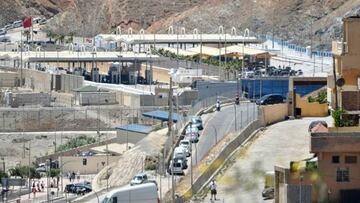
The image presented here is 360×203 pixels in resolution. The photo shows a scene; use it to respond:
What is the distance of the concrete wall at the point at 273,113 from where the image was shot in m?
39.8

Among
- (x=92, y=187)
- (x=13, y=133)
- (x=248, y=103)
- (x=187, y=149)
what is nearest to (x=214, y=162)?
(x=187, y=149)

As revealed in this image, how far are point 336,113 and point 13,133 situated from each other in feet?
103

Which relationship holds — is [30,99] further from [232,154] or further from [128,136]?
[232,154]

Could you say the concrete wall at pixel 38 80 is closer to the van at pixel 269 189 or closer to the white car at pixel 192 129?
the white car at pixel 192 129

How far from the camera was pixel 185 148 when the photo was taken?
→ 3794 centimetres

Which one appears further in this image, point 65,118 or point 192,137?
point 65,118

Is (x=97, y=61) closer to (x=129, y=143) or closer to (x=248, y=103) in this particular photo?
(x=129, y=143)

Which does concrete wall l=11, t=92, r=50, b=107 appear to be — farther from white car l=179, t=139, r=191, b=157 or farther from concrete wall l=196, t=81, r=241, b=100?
white car l=179, t=139, r=191, b=157

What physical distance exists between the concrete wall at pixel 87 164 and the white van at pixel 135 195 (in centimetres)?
1785

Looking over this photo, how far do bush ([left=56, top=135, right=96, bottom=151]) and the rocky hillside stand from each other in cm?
2462

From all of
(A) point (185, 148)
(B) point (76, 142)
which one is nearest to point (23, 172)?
(B) point (76, 142)

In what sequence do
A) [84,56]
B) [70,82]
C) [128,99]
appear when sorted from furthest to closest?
[84,56] → [70,82] → [128,99]

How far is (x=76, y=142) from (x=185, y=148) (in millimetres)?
16899

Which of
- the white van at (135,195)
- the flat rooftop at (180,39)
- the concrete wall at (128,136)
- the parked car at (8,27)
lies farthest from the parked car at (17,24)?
the white van at (135,195)
